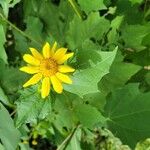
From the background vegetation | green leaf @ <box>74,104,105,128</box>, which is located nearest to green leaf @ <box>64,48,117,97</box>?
the background vegetation

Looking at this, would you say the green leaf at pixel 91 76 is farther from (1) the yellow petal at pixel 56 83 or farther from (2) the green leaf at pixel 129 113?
(2) the green leaf at pixel 129 113

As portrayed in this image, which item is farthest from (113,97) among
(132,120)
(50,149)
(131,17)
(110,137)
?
(50,149)

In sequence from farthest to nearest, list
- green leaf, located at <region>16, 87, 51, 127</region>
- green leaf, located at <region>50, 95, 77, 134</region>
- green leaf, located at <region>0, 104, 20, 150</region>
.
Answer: green leaf, located at <region>50, 95, 77, 134</region>
green leaf, located at <region>0, 104, 20, 150</region>
green leaf, located at <region>16, 87, 51, 127</region>

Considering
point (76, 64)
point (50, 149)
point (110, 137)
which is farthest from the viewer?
point (50, 149)

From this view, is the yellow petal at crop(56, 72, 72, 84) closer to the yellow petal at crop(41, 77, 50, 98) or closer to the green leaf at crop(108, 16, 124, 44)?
the yellow petal at crop(41, 77, 50, 98)

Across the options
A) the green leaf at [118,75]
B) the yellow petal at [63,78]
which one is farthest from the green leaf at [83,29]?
the yellow petal at [63,78]

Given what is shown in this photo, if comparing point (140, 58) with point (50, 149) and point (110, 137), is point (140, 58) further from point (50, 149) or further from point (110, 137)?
point (50, 149)

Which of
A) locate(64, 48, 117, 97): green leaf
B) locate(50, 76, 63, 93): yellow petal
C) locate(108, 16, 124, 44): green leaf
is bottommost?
locate(108, 16, 124, 44): green leaf
